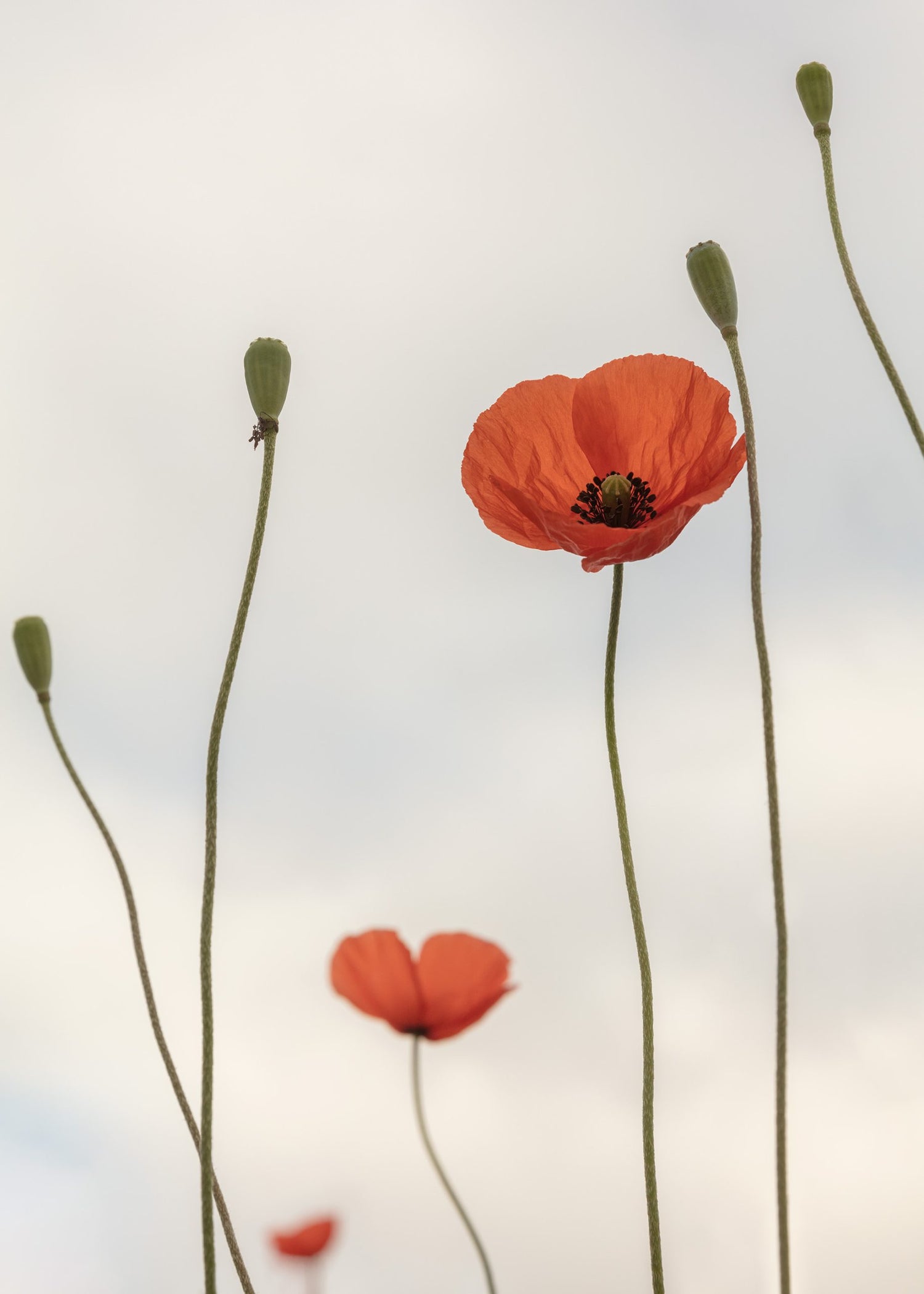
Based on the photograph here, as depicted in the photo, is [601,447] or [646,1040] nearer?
[646,1040]

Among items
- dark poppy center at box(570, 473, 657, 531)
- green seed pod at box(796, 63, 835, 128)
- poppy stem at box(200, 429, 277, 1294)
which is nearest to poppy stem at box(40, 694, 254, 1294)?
poppy stem at box(200, 429, 277, 1294)

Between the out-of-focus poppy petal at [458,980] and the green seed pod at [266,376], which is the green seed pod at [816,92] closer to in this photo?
the green seed pod at [266,376]

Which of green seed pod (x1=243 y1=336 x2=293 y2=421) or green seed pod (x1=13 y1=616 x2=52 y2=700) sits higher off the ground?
green seed pod (x1=243 y1=336 x2=293 y2=421)

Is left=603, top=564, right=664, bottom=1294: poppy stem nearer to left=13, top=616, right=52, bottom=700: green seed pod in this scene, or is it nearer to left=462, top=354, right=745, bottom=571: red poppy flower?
left=462, top=354, right=745, bottom=571: red poppy flower

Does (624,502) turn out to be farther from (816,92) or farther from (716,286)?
(816,92)

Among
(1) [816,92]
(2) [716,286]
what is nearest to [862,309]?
(2) [716,286]

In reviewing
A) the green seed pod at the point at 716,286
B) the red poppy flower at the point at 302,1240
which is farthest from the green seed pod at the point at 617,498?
the red poppy flower at the point at 302,1240

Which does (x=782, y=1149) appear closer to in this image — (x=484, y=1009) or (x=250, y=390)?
(x=484, y=1009)

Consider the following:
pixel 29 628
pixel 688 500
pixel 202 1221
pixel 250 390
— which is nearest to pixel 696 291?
pixel 688 500
